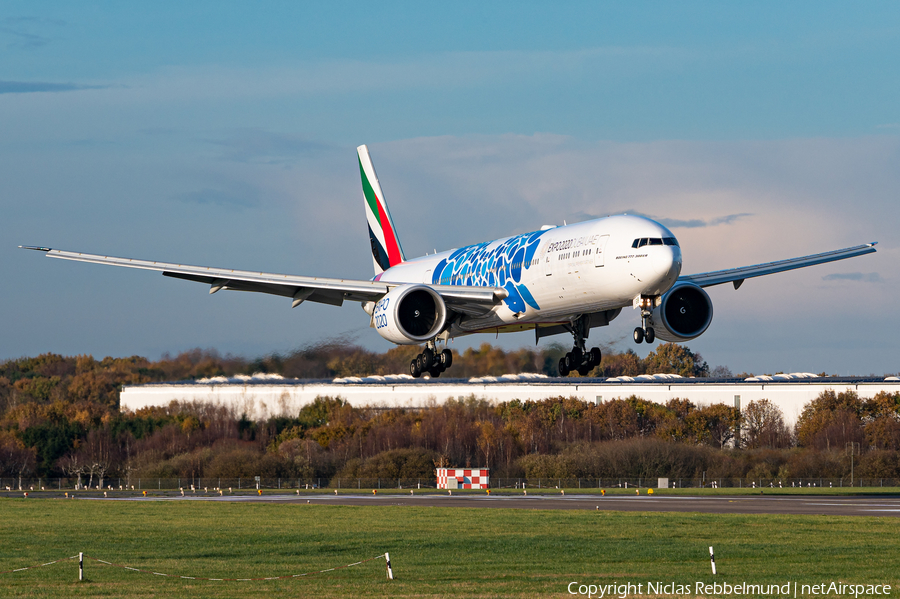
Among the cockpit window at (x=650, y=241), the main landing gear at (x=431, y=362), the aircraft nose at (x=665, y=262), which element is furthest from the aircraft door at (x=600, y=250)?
the main landing gear at (x=431, y=362)

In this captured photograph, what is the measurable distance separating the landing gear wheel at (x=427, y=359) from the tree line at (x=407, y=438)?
170 feet

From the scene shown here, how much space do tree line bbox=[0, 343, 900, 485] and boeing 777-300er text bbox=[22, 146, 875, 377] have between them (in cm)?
5003

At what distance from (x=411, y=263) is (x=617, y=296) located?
18836 millimetres

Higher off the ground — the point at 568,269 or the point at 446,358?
the point at 568,269

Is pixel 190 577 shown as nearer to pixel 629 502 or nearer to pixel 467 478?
pixel 629 502

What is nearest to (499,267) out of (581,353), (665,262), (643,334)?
(581,353)

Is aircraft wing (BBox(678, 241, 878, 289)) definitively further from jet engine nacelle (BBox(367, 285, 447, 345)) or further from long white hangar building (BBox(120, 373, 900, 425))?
long white hangar building (BBox(120, 373, 900, 425))

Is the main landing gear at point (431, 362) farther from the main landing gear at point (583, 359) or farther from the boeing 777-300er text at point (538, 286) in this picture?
the main landing gear at point (583, 359)

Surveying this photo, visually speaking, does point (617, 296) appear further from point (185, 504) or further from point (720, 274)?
point (185, 504)

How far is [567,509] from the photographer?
7269 cm

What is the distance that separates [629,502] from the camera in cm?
8169

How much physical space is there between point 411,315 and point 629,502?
37.2 m

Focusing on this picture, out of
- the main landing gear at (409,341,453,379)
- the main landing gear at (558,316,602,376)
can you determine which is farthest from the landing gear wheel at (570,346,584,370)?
the main landing gear at (409,341,453,379)

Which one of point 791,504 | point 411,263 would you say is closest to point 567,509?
point 791,504
